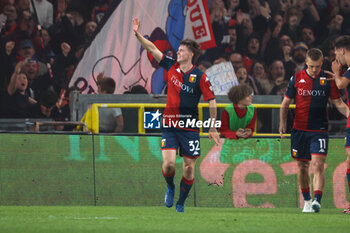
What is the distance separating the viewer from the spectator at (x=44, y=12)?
54.1 ft

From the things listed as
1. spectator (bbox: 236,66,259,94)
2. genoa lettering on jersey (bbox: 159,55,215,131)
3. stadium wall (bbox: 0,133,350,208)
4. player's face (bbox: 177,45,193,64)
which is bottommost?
stadium wall (bbox: 0,133,350,208)

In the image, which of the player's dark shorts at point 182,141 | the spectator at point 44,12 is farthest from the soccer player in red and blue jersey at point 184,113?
the spectator at point 44,12

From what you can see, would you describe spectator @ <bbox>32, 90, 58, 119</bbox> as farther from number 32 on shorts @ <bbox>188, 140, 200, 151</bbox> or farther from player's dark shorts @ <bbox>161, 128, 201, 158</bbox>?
number 32 on shorts @ <bbox>188, 140, 200, 151</bbox>

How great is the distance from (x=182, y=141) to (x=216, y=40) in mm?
7597

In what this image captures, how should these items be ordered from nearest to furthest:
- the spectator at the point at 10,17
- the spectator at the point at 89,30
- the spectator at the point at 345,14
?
1. the spectator at the point at 10,17
2. the spectator at the point at 89,30
3. the spectator at the point at 345,14

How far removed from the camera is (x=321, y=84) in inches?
394

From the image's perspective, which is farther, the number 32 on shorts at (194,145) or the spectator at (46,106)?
the spectator at (46,106)

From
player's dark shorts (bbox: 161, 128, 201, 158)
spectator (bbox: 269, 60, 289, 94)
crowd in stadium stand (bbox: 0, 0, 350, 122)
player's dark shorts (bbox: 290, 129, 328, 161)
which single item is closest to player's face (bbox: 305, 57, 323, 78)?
player's dark shorts (bbox: 290, 129, 328, 161)

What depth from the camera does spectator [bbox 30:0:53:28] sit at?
1650 cm

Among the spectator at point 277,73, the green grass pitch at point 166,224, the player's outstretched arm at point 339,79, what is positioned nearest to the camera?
the green grass pitch at point 166,224

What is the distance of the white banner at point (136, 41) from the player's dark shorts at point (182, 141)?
5.61 meters

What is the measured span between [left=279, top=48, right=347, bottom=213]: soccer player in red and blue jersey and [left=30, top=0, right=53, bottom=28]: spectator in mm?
7848

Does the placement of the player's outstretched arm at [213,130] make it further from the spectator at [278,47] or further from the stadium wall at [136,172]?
the spectator at [278,47]

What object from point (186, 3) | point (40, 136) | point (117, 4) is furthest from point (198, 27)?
point (40, 136)
